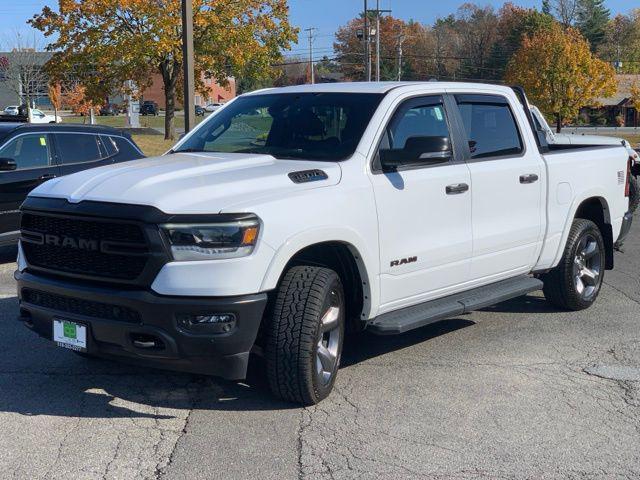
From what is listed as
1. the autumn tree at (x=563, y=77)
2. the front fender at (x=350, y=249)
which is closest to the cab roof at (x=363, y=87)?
the front fender at (x=350, y=249)

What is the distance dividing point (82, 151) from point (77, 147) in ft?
0.29

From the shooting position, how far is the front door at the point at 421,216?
5.23 meters

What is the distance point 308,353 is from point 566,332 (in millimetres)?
3048

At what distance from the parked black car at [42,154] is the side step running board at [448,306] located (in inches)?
237

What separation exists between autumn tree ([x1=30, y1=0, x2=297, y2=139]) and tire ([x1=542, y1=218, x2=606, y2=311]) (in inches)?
874

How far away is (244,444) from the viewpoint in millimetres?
4363

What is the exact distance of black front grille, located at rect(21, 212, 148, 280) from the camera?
438cm

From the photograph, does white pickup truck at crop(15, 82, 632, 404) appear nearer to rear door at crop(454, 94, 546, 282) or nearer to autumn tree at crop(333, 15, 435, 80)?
rear door at crop(454, 94, 546, 282)

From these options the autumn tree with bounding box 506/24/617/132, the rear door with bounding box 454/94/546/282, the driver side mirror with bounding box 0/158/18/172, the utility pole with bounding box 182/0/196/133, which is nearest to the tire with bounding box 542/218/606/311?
the rear door with bounding box 454/94/546/282

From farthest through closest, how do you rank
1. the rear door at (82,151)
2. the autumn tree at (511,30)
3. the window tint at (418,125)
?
the autumn tree at (511,30) < the rear door at (82,151) < the window tint at (418,125)

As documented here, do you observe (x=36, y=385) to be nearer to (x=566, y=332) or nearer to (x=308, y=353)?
(x=308, y=353)

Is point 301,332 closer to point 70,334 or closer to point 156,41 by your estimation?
point 70,334

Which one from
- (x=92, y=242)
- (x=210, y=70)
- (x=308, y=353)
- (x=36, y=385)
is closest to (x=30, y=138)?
(x=36, y=385)

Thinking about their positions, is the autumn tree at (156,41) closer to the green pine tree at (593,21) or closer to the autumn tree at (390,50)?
the autumn tree at (390,50)
